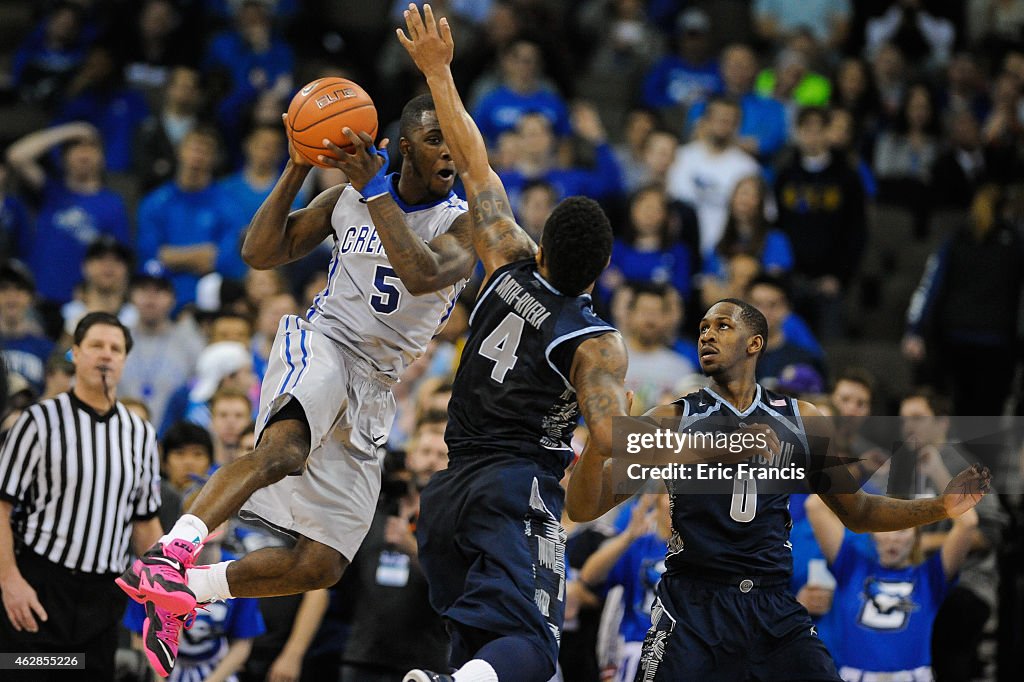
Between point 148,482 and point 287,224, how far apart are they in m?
2.05

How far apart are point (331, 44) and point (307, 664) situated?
849cm

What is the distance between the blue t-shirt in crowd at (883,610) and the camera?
325 inches

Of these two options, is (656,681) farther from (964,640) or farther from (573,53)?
(573,53)

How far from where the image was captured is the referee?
7.93 metres

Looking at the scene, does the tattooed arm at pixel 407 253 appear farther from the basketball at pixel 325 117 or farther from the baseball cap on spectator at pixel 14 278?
the baseball cap on spectator at pixel 14 278

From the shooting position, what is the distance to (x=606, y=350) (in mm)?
6199

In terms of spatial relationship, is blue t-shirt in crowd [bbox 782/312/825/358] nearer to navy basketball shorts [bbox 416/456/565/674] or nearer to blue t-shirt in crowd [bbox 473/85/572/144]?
blue t-shirt in crowd [bbox 473/85/572/144]

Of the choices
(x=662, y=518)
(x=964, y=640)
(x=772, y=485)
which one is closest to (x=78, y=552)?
(x=662, y=518)

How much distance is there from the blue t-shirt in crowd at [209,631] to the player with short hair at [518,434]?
2.45 meters

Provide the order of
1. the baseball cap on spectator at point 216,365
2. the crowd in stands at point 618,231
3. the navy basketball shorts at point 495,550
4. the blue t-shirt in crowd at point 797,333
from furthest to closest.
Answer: the blue t-shirt in crowd at point 797,333
the baseball cap on spectator at point 216,365
the crowd in stands at point 618,231
the navy basketball shorts at point 495,550

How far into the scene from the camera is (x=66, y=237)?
13.0 meters
